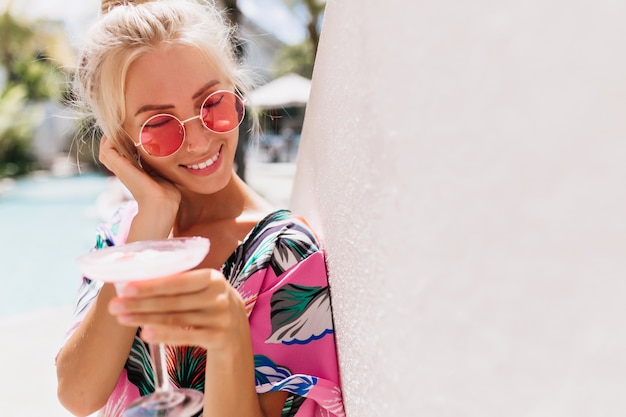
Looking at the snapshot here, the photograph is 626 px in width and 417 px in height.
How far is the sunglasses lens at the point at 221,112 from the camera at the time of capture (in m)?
1.76

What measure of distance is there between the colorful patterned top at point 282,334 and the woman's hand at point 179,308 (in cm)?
55

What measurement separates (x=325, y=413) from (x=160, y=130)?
0.99 meters

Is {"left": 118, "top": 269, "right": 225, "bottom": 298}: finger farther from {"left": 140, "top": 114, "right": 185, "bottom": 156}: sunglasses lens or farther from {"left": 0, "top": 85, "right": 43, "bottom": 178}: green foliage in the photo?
{"left": 0, "top": 85, "right": 43, "bottom": 178}: green foliage

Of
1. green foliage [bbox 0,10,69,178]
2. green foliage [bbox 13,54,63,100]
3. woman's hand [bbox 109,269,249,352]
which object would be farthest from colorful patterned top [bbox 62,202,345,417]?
green foliage [bbox 13,54,63,100]

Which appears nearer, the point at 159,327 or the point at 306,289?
the point at 159,327

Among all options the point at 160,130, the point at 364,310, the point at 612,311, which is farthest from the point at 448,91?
the point at 160,130

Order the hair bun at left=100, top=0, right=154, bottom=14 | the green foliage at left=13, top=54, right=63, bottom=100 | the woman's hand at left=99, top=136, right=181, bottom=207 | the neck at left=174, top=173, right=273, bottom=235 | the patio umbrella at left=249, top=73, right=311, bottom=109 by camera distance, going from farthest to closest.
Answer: the green foliage at left=13, top=54, right=63, bottom=100, the patio umbrella at left=249, top=73, right=311, bottom=109, the neck at left=174, top=173, right=273, bottom=235, the hair bun at left=100, top=0, right=154, bottom=14, the woman's hand at left=99, top=136, right=181, bottom=207

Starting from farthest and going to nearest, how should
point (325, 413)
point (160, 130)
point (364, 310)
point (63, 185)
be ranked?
point (63, 185) → point (160, 130) → point (325, 413) → point (364, 310)

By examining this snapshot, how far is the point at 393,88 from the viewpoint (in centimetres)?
94

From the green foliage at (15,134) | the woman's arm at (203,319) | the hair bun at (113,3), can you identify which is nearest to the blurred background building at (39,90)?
the green foliage at (15,134)

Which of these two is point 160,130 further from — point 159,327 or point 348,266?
point 159,327

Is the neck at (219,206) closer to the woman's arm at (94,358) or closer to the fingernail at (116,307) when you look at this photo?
the woman's arm at (94,358)

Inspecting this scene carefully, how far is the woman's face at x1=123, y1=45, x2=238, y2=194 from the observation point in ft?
5.72

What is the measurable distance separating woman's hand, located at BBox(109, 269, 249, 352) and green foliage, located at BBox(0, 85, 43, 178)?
22.6 m
